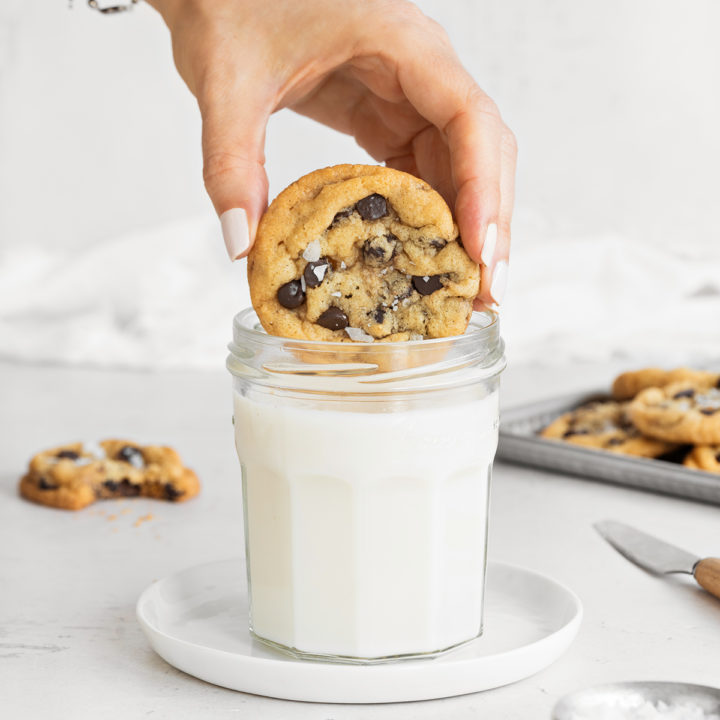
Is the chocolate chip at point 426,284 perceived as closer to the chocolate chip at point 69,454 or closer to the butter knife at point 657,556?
the butter knife at point 657,556

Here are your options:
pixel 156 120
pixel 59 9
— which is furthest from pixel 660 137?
pixel 59 9

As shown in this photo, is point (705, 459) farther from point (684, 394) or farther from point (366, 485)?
point (366, 485)

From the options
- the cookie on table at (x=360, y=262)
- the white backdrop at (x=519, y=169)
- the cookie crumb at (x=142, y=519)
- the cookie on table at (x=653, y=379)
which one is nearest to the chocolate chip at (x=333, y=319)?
the cookie on table at (x=360, y=262)

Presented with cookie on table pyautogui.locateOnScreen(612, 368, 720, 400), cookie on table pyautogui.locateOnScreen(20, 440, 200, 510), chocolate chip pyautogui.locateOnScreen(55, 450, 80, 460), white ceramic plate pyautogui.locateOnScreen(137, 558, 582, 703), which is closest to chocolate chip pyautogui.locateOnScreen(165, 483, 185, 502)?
cookie on table pyautogui.locateOnScreen(20, 440, 200, 510)

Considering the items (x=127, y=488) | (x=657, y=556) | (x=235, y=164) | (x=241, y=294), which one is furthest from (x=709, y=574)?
(x=241, y=294)

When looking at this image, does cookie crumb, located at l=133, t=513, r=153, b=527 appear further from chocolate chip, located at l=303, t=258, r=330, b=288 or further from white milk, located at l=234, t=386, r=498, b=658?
chocolate chip, located at l=303, t=258, r=330, b=288

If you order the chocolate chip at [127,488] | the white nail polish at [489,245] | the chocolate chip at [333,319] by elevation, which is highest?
the white nail polish at [489,245]
